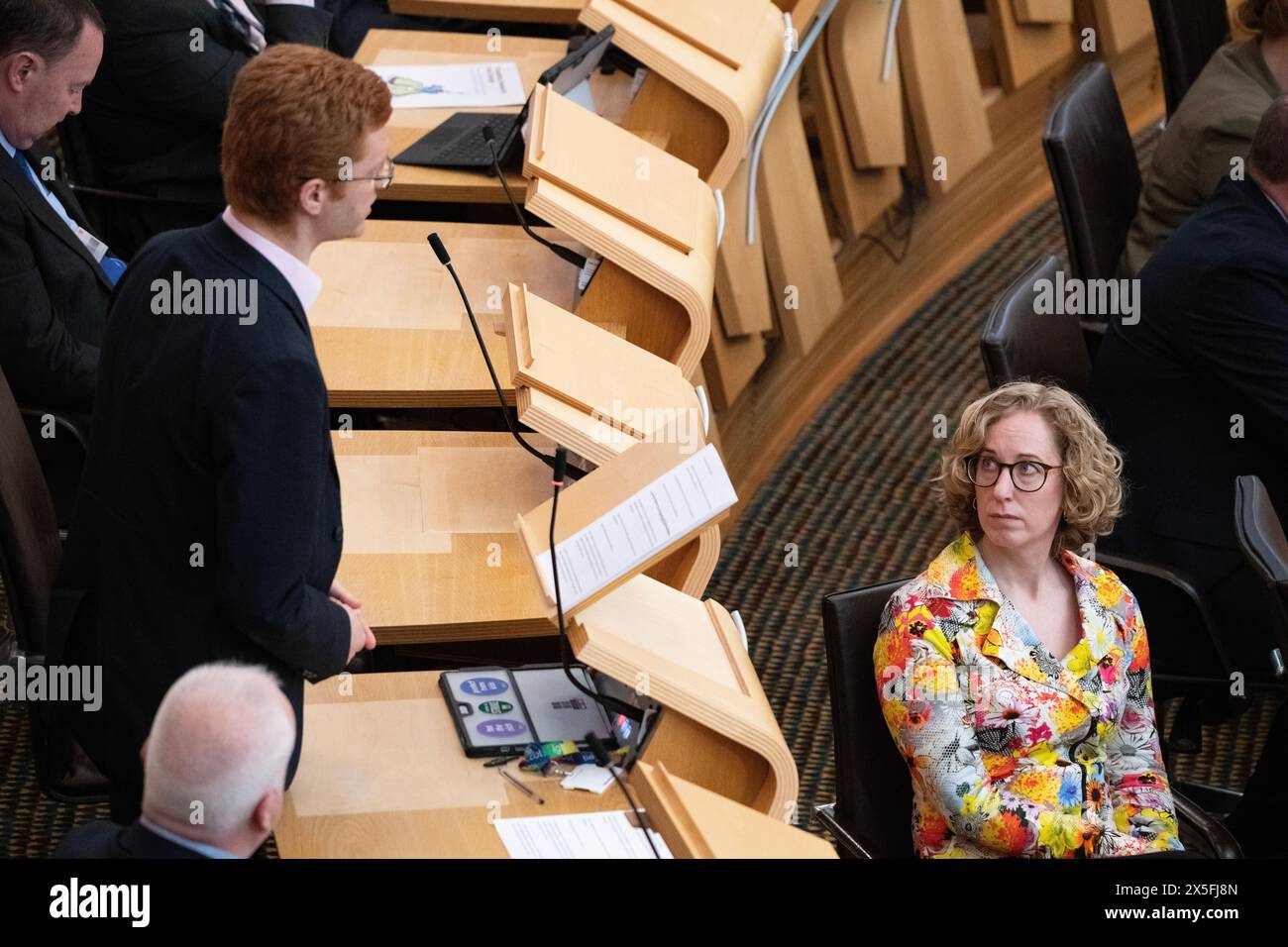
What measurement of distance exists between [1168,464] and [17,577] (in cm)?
192

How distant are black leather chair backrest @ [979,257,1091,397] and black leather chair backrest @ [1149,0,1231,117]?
1.44 m

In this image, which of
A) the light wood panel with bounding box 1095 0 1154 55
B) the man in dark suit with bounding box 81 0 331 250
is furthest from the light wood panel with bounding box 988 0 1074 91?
the man in dark suit with bounding box 81 0 331 250

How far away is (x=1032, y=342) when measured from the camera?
2.68 metres

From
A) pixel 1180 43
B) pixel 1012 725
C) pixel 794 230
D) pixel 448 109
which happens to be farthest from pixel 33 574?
pixel 1180 43

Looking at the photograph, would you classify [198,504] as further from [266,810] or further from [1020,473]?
[1020,473]

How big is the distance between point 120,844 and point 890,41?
3.36m

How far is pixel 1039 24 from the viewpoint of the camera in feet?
15.9

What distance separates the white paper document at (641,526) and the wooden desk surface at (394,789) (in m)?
0.29

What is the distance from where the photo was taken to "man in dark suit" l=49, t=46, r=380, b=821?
1.66 m

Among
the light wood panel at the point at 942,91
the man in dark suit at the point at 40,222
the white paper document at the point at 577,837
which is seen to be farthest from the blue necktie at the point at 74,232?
the light wood panel at the point at 942,91

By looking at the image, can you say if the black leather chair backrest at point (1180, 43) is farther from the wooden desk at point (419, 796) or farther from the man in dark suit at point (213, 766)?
the man in dark suit at point (213, 766)

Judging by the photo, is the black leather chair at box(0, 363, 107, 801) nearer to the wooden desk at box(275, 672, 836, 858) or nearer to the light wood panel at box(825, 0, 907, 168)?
the wooden desk at box(275, 672, 836, 858)

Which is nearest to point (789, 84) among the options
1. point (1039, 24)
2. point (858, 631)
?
point (1039, 24)
